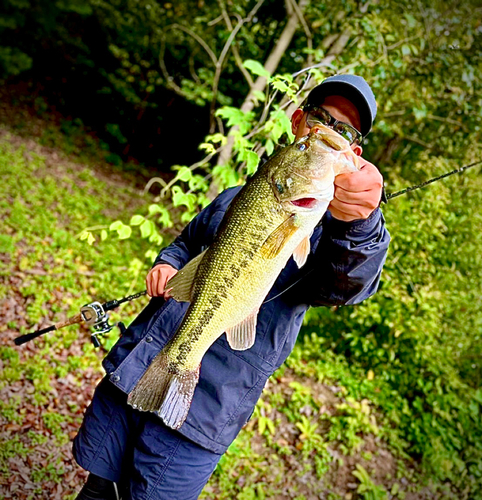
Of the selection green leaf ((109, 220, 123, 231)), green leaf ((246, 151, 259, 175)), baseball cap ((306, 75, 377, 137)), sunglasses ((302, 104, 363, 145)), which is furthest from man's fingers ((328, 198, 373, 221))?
green leaf ((109, 220, 123, 231))

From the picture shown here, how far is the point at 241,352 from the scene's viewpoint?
2.01m

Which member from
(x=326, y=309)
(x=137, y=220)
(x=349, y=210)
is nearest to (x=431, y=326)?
(x=326, y=309)

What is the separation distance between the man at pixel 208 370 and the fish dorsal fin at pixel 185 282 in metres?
0.09

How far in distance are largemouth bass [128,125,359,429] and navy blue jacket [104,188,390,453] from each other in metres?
0.19

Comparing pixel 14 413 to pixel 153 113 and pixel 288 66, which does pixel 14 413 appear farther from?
pixel 153 113

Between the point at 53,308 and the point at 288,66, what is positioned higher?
the point at 288,66

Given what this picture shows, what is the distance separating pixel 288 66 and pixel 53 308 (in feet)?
18.9

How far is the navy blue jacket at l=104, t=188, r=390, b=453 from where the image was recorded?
1751mm

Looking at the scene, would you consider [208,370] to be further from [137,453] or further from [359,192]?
[359,192]

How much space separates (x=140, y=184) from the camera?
402 inches

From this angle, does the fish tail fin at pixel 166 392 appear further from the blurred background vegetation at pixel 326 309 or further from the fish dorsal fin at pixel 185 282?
the blurred background vegetation at pixel 326 309

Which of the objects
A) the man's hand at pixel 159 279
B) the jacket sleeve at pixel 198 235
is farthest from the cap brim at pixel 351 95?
the man's hand at pixel 159 279

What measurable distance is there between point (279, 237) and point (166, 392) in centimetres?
82

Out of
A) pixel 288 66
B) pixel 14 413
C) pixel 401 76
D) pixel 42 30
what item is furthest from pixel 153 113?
pixel 14 413
